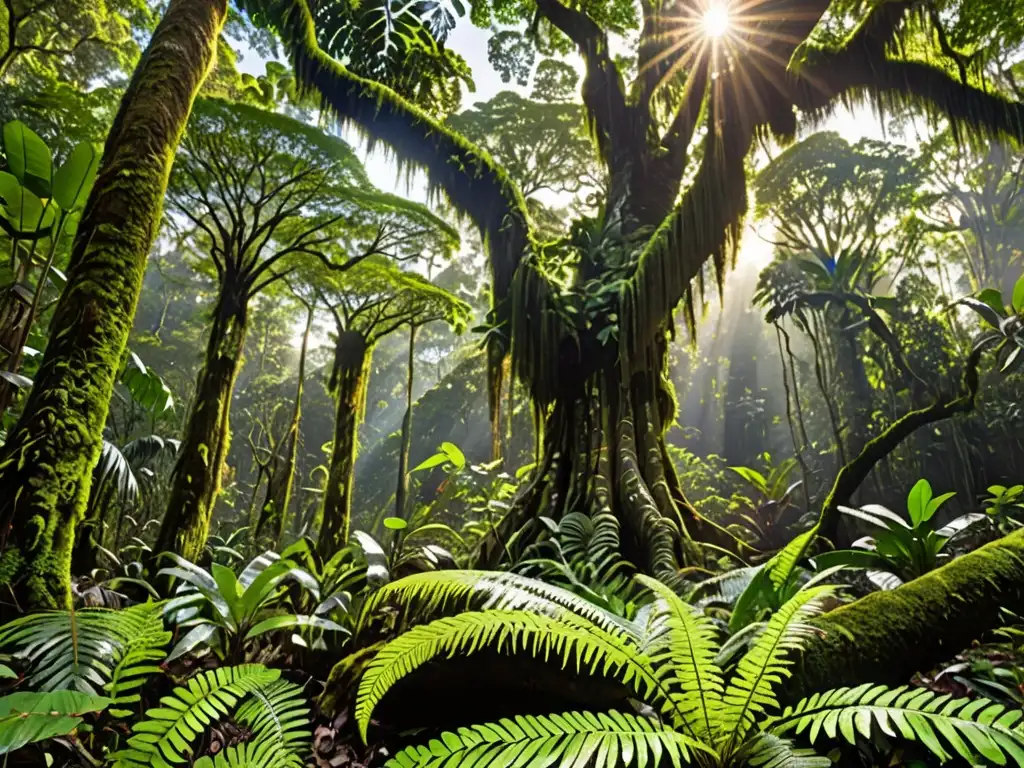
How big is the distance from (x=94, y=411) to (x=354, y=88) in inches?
202

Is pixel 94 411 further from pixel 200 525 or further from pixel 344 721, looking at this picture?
pixel 200 525

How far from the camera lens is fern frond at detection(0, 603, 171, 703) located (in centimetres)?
140

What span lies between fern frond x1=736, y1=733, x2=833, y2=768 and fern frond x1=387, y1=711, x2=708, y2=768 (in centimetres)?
18

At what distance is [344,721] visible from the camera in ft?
6.58

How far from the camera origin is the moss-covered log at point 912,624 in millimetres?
1625

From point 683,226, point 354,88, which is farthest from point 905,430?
point 354,88

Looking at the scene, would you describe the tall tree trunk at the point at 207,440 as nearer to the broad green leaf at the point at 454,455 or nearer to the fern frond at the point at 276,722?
the broad green leaf at the point at 454,455

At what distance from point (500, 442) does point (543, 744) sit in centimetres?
596

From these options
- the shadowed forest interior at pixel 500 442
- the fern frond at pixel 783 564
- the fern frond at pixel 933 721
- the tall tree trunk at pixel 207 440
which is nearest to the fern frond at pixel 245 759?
the shadowed forest interior at pixel 500 442

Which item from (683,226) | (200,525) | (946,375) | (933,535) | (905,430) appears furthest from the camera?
(946,375)

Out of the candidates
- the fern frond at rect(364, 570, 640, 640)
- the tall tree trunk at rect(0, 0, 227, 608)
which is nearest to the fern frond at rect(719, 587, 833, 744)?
the fern frond at rect(364, 570, 640, 640)

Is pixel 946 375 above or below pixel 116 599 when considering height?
above

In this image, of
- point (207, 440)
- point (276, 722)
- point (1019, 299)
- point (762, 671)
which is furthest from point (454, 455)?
point (1019, 299)

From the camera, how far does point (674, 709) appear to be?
58.4 inches
